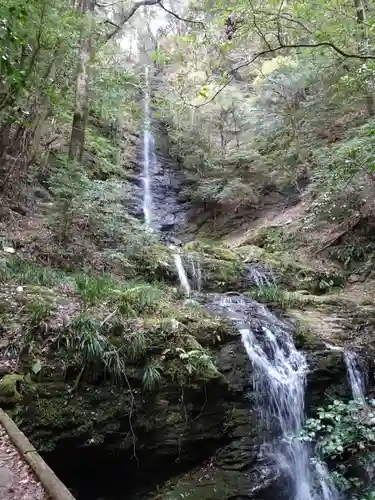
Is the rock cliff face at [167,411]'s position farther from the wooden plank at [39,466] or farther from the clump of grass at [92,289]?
the wooden plank at [39,466]

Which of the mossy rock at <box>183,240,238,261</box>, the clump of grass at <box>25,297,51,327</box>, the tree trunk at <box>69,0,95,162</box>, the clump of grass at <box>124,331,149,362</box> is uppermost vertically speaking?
the tree trunk at <box>69,0,95,162</box>

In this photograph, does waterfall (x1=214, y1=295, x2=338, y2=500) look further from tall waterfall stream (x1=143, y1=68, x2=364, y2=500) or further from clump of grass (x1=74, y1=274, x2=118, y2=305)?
clump of grass (x1=74, y1=274, x2=118, y2=305)

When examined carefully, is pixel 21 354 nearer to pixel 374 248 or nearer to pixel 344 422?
pixel 344 422

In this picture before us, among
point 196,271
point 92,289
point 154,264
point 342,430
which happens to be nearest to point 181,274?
point 196,271

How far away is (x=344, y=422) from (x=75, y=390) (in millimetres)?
3117

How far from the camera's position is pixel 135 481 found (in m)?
5.50

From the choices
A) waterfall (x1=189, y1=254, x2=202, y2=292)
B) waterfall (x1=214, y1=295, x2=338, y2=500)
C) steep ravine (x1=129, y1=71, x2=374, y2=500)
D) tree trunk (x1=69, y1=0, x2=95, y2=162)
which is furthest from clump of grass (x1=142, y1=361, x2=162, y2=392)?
tree trunk (x1=69, y1=0, x2=95, y2=162)

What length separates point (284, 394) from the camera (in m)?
6.54

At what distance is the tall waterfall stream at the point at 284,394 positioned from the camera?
600 centimetres

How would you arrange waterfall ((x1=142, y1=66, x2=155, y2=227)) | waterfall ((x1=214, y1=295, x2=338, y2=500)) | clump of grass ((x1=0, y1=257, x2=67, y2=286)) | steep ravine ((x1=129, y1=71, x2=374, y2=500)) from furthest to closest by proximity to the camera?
waterfall ((x1=142, y1=66, x2=155, y2=227)) < clump of grass ((x1=0, y1=257, x2=67, y2=286)) < waterfall ((x1=214, y1=295, x2=338, y2=500)) < steep ravine ((x1=129, y1=71, x2=374, y2=500))

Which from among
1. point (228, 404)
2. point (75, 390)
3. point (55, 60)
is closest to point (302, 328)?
point (228, 404)

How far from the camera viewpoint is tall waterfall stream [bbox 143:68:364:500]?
236 inches

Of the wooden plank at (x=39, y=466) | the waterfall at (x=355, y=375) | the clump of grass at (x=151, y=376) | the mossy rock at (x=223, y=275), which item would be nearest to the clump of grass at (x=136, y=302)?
the clump of grass at (x=151, y=376)

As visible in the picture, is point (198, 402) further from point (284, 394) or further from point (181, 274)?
point (181, 274)
